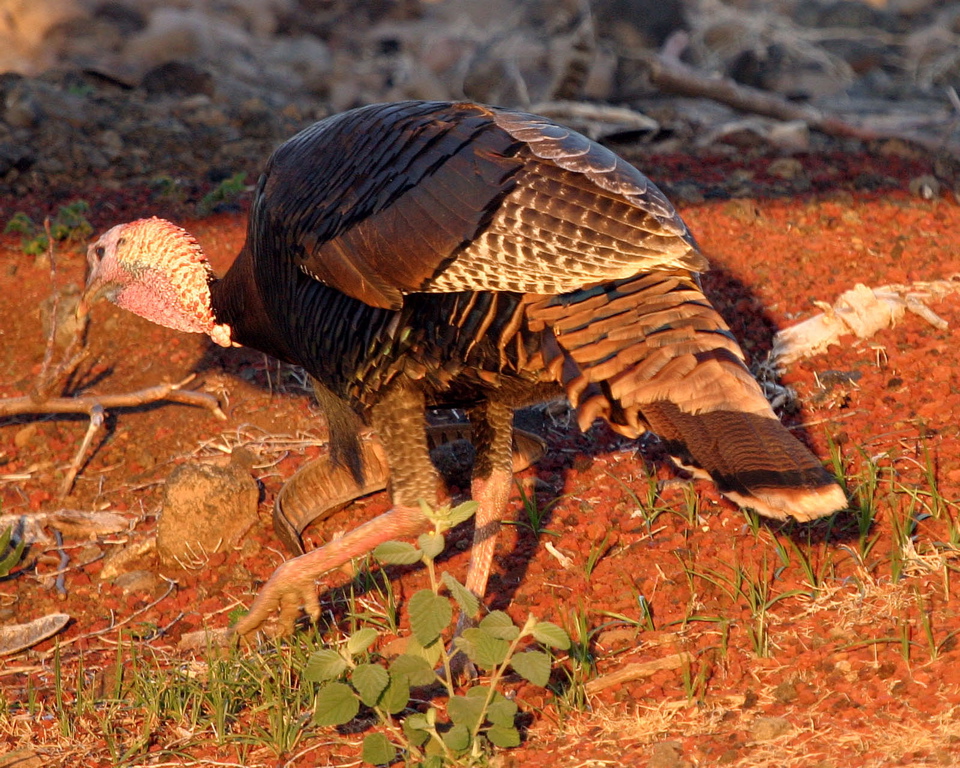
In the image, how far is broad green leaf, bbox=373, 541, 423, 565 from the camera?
9.23 ft

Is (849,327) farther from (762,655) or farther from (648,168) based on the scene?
(648,168)

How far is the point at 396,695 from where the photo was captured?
2.88 meters

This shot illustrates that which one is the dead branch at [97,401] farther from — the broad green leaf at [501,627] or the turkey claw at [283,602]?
the broad green leaf at [501,627]

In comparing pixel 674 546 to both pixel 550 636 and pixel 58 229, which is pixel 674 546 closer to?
pixel 550 636

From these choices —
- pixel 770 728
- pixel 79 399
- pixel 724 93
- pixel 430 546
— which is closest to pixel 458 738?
pixel 430 546

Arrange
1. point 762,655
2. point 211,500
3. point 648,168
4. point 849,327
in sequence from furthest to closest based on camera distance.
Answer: point 648,168 → point 849,327 → point 211,500 → point 762,655

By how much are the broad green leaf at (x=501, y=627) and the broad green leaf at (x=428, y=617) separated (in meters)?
0.10

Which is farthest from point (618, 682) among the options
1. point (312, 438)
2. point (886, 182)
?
point (886, 182)

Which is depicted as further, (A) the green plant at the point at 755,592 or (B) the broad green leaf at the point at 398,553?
(A) the green plant at the point at 755,592

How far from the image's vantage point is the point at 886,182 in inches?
273

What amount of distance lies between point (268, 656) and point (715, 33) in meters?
10.7

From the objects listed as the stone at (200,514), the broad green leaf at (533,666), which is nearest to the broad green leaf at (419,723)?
the broad green leaf at (533,666)

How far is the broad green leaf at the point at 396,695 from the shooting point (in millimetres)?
2865

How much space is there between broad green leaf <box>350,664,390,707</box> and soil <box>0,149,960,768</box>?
0.39 m
